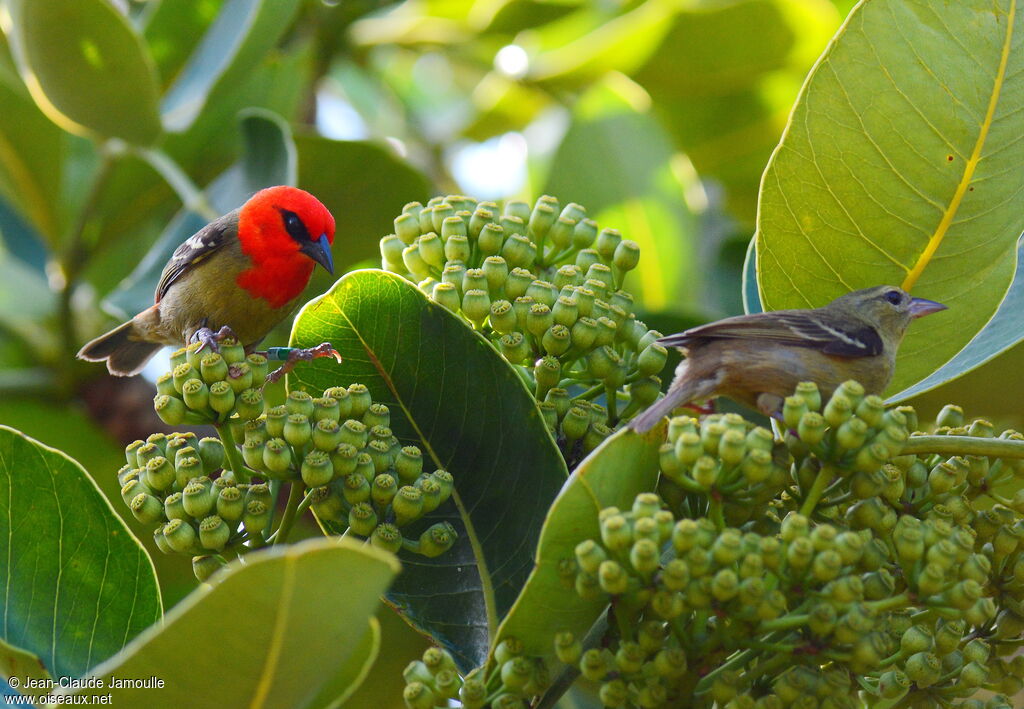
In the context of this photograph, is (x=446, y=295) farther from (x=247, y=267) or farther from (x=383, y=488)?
(x=247, y=267)

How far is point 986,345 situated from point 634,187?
80.6 inches

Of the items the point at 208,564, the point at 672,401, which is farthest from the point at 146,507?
the point at 672,401

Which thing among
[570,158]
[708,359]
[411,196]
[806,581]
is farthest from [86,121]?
[806,581]

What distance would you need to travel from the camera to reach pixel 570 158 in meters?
4.66

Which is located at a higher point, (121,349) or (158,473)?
(158,473)

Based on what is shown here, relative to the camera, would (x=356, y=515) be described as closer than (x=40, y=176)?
Yes

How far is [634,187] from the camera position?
15.4 feet

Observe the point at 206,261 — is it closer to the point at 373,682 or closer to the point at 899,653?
the point at 373,682

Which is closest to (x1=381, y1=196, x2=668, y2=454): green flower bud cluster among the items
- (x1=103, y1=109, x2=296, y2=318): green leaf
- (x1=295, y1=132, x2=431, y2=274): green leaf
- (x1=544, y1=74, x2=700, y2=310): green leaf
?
(x1=103, y1=109, x2=296, y2=318): green leaf

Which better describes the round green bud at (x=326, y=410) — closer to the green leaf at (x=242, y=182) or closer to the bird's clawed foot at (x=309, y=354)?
the bird's clawed foot at (x=309, y=354)

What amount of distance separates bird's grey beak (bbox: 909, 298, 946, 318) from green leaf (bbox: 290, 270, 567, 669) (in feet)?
3.80

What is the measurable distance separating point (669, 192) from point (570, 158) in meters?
0.46

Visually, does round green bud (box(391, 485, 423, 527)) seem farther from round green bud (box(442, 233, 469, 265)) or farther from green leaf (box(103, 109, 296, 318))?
green leaf (box(103, 109, 296, 318))

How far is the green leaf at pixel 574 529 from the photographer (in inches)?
79.2
